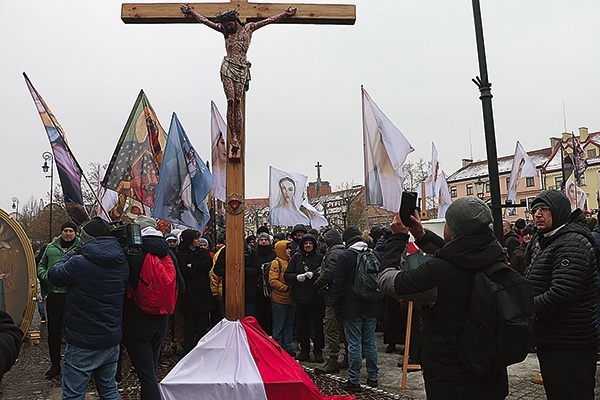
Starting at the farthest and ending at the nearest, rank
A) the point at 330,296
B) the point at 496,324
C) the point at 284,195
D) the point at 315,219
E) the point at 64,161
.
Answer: the point at 315,219 → the point at 284,195 → the point at 330,296 → the point at 64,161 → the point at 496,324

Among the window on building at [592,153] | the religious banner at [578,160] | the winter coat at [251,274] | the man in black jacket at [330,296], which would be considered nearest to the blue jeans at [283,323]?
the winter coat at [251,274]

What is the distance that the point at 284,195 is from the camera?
12.9 m

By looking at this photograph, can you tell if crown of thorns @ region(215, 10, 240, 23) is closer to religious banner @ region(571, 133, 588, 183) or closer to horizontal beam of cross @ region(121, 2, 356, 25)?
horizontal beam of cross @ region(121, 2, 356, 25)

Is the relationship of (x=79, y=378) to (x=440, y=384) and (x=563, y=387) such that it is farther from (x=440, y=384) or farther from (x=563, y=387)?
(x=563, y=387)

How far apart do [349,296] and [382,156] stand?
2553mm

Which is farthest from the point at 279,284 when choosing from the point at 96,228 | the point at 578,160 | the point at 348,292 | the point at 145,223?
the point at 578,160


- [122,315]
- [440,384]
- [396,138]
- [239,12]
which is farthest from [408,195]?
[396,138]

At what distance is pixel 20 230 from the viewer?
8.02 meters

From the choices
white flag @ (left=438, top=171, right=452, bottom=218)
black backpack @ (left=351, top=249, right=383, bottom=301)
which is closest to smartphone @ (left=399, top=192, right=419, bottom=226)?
black backpack @ (left=351, top=249, right=383, bottom=301)

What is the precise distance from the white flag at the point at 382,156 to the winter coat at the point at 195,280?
2.70m

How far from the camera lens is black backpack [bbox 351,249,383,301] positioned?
6.61 meters

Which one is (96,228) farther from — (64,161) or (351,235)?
(351,235)

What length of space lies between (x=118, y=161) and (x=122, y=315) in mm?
3631

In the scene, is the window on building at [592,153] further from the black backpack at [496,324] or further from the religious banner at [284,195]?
the black backpack at [496,324]
